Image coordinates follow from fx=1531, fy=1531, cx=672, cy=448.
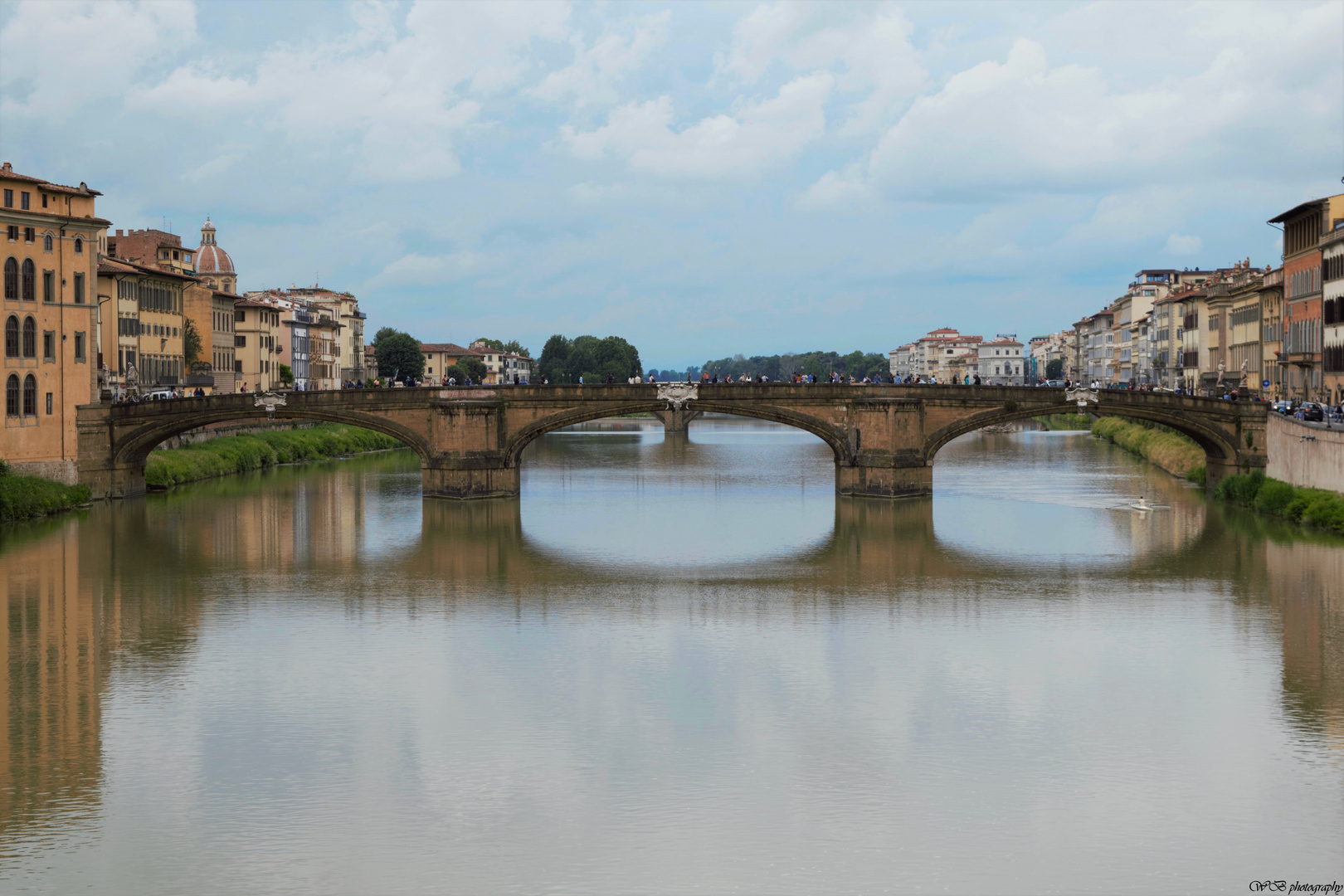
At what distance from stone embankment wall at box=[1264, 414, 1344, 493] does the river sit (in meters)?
2.66

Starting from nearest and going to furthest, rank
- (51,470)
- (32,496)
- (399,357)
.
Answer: (32,496) < (51,470) < (399,357)

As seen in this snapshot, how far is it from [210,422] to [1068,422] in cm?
9828

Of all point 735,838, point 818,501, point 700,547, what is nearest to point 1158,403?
point 818,501

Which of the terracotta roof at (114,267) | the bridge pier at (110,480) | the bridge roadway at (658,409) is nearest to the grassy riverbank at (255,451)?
the bridge pier at (110,480)

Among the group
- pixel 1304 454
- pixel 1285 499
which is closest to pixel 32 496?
pixel 1285 499

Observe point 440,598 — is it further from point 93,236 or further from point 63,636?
point 93,236

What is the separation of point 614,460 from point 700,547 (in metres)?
46.1

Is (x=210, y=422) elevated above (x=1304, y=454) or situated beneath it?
elevated above

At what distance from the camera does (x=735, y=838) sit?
20328mm

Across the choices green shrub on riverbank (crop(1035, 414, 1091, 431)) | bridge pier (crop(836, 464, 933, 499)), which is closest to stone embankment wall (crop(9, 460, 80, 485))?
bridge pier (crop(836, 464, 933, 499))

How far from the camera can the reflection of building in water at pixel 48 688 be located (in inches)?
880

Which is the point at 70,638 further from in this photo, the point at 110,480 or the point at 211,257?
the point at 211,257

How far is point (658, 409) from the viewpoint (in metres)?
62.5

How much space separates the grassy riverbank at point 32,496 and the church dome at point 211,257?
186 feet
